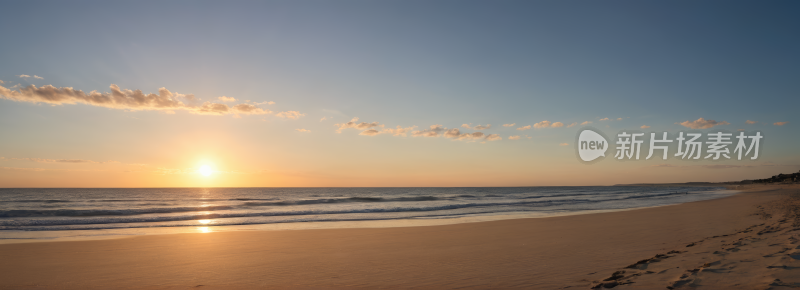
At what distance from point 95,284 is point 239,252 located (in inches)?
129

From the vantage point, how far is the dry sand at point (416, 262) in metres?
6.25

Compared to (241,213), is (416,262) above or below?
above

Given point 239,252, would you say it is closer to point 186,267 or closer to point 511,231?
point 186,267

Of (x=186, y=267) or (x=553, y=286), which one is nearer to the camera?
(x=553, y=286)

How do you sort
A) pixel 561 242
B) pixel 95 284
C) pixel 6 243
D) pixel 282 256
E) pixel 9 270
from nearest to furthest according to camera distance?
pixel 95 284, pixel 9 270, pixel 282 256, pixel 561 242, pixel 6 243

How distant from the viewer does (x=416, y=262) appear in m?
8.40

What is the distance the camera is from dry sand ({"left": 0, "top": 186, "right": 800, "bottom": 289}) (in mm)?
6246

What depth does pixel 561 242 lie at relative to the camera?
1084cm

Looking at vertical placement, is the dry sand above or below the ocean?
above

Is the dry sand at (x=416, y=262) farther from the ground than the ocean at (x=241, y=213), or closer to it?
farther from the ground

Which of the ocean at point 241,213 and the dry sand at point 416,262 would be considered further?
the ocean at point 241,213

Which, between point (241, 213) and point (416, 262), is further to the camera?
point (241, 213)

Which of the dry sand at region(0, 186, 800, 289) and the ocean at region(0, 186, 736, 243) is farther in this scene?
the ocean at region(0, 186, 736, 243)

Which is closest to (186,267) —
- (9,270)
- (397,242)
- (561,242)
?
(9,270)
